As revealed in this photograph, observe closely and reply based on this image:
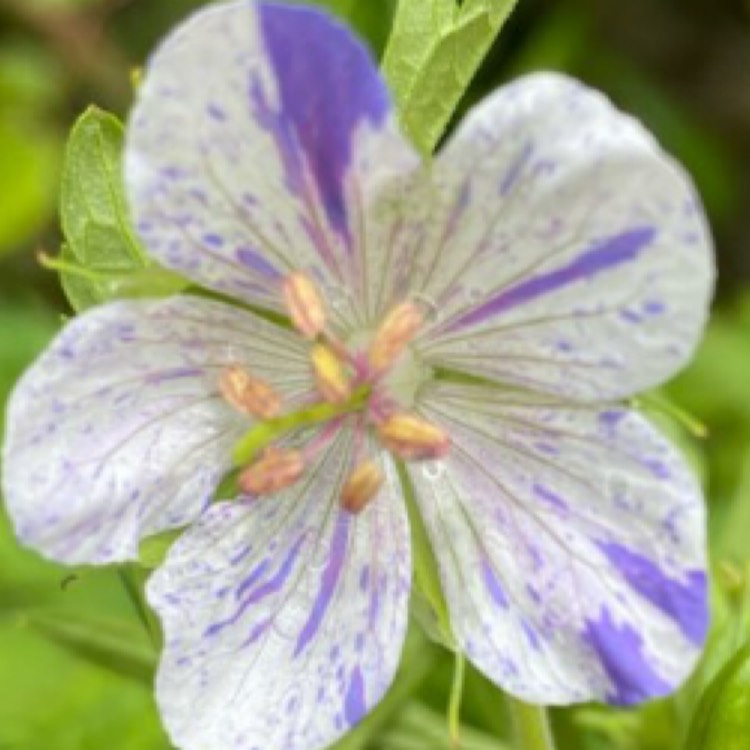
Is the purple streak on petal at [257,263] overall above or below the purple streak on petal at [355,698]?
above

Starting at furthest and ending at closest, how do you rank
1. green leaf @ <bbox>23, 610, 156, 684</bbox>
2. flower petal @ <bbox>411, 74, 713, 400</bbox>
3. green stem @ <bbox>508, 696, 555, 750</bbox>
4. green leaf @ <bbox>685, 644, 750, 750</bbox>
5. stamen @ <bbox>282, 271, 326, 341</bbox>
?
1. green leaf @ <bbox>23, 610, 156, 684</bbox>
2. green leaf @ <bbox>685, 644, 750, 750</bbox>
3. green stem @ <bbox>508, 696, 555, 750</bbox>
4. stamen @ <bbox>282, 271, 326, 341</bbox>
5. flower petal @ <bbox>411, 74, 713, 400</bbox>

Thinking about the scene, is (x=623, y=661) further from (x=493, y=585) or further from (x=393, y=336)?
(x=393, y=336)

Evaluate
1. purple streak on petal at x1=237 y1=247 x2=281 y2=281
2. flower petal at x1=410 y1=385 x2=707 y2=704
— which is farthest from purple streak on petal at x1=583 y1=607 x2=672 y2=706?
purple streak on petal at x1=237 y1=247 x2=281 y2=281

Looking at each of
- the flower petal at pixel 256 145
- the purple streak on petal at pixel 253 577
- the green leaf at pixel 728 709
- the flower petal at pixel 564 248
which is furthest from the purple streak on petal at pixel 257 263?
the green leaf at pixel 728 709

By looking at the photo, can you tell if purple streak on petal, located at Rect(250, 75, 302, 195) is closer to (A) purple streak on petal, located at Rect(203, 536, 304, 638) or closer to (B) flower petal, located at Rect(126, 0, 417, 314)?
(B) flower petal, located at Rect(126, 0, 417, 314)

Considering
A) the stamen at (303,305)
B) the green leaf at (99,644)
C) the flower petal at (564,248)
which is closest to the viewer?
the flower petal at (564,248)

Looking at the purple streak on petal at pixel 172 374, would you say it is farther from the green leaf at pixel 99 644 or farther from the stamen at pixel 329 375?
the green leaf at pixel 99 644
